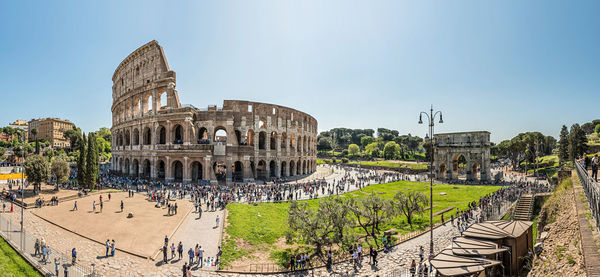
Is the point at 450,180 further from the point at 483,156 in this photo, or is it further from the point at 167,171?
the point at 167,171

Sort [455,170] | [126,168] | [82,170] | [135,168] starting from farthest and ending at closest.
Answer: [455,170]
[126,168]
[135,168]
[82,170]

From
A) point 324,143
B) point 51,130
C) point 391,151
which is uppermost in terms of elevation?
point 51,130

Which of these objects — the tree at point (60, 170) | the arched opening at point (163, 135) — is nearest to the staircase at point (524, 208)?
the arched opening at point (163, 135)

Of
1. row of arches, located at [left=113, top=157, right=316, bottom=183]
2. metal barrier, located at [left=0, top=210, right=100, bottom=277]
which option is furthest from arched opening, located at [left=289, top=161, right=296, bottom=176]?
metal barrier, located at [left=0, top=210, right=100, bottom=277]

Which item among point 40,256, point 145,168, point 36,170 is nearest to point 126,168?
point 145,168

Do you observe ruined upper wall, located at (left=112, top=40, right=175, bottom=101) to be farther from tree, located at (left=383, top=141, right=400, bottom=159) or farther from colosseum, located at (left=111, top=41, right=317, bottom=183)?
tree, located at (left=383, top=141, right=400, bottom=159)

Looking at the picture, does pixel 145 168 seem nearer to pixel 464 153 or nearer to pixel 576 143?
pixel 464 153
